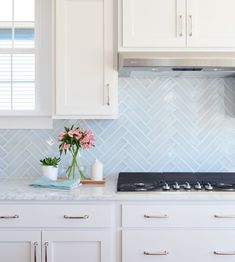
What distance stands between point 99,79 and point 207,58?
2.30ft

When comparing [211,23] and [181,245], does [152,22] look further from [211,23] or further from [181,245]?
[181,245]

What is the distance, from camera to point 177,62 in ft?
7.57

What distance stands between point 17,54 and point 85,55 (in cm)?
59

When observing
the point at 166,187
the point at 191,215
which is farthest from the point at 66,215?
the point at 191,215

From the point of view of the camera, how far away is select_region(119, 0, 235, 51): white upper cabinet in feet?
7.95

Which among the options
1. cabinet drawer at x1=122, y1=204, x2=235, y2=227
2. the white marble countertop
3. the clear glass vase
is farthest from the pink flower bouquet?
cabinet drawer at x1=122, y1=204, x2=235, y2=227

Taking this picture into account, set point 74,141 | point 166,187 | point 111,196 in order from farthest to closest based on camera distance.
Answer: point 74,141
point 166,187
point 111,196

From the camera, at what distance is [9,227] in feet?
7.25

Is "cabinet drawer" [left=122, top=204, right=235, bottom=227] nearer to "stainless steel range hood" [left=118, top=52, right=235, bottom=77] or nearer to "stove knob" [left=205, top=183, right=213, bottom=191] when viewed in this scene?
"stove knob" [left=205, top=183, right=213, bottom=191]

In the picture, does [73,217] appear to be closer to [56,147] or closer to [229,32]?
[56,147]

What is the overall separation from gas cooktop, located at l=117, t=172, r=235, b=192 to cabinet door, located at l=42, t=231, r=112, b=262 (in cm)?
31

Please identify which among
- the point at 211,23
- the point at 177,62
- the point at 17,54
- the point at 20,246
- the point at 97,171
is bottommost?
the point at 20,246

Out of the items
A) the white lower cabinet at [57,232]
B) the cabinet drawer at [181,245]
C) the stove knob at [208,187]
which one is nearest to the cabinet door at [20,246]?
the white lower cabinet at [57,232]

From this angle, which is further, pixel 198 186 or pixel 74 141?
pixel 74 141
